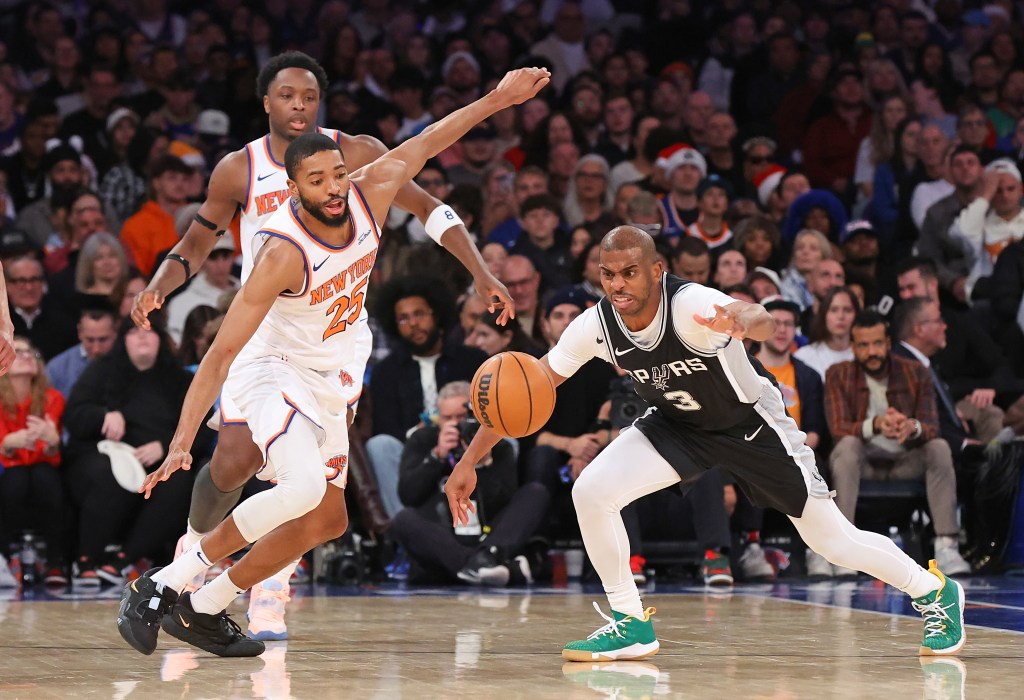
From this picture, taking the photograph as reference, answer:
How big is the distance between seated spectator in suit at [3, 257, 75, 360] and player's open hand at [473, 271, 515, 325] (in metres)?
4.71

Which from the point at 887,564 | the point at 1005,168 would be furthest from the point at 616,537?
the point at 1005,168

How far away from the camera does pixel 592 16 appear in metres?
15.0

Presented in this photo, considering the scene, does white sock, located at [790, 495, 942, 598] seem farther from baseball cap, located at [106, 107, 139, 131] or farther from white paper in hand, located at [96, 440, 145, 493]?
baseball cap, located at [106, 107, 139, 131]

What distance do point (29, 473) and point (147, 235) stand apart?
258cm

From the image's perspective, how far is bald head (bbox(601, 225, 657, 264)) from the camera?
209 inches

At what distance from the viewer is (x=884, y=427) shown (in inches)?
360

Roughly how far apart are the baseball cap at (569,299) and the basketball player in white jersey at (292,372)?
3.47 metres

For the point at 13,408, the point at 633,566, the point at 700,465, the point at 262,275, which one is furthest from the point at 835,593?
the point at 13,408

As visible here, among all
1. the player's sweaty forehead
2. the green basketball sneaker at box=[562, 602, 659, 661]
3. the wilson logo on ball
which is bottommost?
the green basketball sneaker at box=[562, 602, 659, 661]

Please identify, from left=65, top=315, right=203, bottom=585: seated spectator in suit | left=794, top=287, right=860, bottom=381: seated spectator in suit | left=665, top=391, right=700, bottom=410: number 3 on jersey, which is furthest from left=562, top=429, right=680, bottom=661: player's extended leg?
left=794, top=287, right=860, bottom=381: seated spectator in suit

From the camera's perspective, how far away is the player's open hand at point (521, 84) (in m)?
5.82

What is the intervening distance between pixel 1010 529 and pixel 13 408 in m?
6.15

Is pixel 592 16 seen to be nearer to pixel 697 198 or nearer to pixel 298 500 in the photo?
pixel 697 198

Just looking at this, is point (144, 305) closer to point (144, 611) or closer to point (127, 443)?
point (144, 611)
